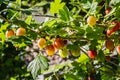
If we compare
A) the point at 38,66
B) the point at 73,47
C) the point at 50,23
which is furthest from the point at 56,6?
the point at 38,66

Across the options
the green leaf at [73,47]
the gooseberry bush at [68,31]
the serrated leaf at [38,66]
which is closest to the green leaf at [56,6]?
the gooseberry bush at [68,31]

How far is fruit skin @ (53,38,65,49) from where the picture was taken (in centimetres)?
227

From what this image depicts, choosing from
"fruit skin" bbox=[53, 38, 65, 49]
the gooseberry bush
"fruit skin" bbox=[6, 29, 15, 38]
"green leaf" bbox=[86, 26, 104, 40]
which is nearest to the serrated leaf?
the gooseberry bush

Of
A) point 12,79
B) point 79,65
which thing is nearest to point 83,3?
point 79,65

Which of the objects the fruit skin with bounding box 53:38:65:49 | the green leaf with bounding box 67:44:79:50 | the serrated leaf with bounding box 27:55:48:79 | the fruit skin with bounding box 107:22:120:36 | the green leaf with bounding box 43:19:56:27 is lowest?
the serrated leaf with bounding box 27:55:48:79

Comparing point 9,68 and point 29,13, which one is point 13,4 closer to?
point 29,13

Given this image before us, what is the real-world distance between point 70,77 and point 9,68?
2.51 metres

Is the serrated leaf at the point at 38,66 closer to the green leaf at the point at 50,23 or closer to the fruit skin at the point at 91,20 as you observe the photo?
the green leaf at the point at 50,23

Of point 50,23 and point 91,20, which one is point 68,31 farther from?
point 91,20

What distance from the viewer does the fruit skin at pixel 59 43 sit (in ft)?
7.43

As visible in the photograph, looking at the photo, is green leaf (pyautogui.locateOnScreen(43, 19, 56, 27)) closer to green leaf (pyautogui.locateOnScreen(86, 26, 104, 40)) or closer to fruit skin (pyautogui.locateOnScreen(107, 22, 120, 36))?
green leaf (pyautogui.locateOnScreen(86, 26, 104, 40))

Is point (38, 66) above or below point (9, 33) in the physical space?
below

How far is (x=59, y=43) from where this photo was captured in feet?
7.49

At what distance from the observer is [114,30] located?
86.9 inches
